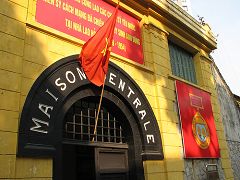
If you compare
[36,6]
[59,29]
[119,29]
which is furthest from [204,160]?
[36,6]

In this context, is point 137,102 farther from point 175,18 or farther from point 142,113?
point 175,18

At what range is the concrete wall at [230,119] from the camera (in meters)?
12.9

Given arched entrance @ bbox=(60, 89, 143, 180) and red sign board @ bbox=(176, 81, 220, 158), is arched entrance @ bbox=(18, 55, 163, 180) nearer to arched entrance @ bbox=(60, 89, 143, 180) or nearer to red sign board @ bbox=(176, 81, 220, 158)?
arched entrance @ bbox=(60, 89, 143, 180)

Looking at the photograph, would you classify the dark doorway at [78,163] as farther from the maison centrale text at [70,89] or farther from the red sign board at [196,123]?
the red sign board at [196,123]

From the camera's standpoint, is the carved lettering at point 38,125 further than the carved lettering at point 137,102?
No

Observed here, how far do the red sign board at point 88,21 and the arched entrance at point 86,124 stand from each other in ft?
2.70

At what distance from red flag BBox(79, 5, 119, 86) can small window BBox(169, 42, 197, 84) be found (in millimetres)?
4109

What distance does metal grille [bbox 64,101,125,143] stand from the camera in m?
7.11

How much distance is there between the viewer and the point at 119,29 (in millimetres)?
8727

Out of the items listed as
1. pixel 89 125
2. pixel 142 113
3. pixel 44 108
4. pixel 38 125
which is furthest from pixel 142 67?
pixel 38 125

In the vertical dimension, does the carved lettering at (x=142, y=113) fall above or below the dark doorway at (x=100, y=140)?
above

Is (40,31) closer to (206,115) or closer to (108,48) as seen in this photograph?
(108,48)

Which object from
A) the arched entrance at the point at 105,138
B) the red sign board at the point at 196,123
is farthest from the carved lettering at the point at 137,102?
the red sign board at the point at 196,123

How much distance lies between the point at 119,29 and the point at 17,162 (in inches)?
196
